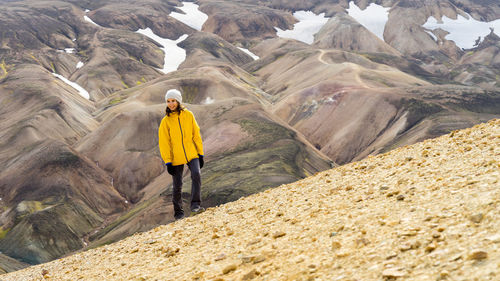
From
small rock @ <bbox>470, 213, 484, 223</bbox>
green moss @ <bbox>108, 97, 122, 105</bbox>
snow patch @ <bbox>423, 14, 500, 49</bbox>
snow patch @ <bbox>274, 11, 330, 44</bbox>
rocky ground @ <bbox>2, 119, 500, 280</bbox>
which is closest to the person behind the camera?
rocky ground @ <bbox>2, 119, 500, 280</bbox>

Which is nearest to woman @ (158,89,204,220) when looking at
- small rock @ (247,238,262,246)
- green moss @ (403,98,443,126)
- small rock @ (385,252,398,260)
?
small rock @ (247,238,262,246)

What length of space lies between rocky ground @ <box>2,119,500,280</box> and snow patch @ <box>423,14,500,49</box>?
7013 inches

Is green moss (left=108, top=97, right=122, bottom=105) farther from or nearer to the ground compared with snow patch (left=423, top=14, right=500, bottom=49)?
nearer to the ground

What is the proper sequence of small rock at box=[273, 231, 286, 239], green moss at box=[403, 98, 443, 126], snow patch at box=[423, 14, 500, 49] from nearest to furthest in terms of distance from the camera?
small rock at box=[273, 231, 286, 239] < green moss at box=[403, 98, 443, 126] < snow patch at box=[423, 14, 500, 49]

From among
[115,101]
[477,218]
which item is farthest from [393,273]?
[115,101]

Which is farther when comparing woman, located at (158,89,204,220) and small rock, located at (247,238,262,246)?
woman, located at (158,89,204,220)

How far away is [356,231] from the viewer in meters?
6.57

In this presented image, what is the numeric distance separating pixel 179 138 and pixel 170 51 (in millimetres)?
151222

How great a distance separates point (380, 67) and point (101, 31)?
85.0m

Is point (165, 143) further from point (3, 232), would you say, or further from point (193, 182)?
point (3, 232)

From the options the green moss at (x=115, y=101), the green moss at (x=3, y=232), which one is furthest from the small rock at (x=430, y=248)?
the green moss at (x=115, y=101)

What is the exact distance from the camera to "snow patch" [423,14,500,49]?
172 m

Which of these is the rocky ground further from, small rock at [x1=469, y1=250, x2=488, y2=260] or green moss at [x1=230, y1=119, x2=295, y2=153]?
green moss at [x1=230, y1=119, x2=295, y2=153]

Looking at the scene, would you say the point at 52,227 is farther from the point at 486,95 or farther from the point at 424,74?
the point at 424,74
